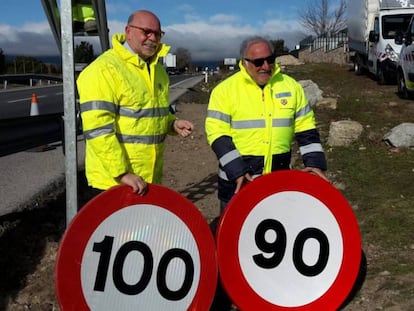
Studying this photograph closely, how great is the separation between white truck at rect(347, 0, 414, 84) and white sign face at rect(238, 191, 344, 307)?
16919mm

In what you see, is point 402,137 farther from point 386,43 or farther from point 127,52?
point 386,43

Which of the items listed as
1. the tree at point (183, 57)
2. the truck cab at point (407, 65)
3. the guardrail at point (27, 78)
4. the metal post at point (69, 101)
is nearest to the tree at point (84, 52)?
the metal post at point (69, 101)

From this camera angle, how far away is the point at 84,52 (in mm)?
6160

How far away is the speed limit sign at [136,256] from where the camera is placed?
352cm

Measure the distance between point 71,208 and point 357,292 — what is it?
7.26 feet

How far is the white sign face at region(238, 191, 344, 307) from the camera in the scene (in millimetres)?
3988

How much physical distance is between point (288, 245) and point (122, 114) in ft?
4.38

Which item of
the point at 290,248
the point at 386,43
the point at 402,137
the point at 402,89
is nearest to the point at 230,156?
the point at 290,248

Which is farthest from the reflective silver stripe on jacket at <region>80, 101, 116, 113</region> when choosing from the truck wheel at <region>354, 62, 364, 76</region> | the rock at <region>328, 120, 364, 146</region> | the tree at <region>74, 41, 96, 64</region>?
the truck wheel at <region>354, 62, 364, 76</region>

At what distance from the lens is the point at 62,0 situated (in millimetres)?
4422

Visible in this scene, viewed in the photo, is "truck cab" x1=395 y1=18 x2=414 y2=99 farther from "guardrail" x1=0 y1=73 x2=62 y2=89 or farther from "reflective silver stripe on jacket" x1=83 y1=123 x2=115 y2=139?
"reflective silver stripe on jacket" x1=83 y1=123 x2=115 y2=139

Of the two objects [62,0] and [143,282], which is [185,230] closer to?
[143,282]

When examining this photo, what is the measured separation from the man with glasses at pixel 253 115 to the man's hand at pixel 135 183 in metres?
0.73

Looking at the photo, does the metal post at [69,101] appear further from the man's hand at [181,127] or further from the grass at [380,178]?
the grass at [380,178]
